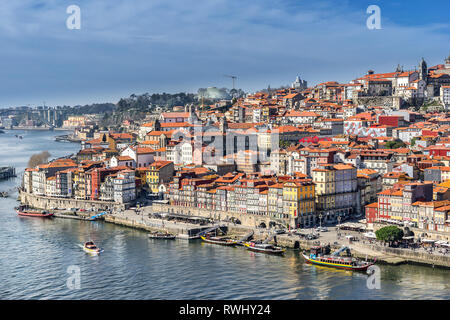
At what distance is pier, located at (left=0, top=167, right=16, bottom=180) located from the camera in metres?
63.7

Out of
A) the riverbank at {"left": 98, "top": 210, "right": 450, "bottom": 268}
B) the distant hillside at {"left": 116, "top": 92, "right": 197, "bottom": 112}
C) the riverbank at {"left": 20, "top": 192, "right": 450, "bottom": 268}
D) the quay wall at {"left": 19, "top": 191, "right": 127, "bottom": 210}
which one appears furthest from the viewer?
the distant hillside at {"left": 116, "top": 92, "right": 197, "bottom": 112}

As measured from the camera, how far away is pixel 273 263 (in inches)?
1046

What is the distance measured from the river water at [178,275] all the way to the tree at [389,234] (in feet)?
7.77

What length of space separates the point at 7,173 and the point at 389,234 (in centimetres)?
4812

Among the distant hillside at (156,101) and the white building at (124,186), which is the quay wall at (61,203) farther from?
the distant hillside at (156,101)

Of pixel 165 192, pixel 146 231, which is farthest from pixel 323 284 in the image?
pixel 165 192

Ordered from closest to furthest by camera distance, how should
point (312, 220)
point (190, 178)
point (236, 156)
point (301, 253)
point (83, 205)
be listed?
point (301, 253) → point (312, 220) → point (190, 178) → point (83, 205) → point (236, 156)

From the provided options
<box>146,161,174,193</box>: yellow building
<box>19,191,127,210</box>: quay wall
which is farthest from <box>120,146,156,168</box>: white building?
<box>19,191,127,210</box>: quay wall

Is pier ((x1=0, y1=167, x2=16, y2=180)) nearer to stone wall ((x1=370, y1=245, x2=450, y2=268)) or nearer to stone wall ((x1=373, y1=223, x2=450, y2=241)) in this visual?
stone wall ((x1=373, y1=223, x2=450, y2=241))

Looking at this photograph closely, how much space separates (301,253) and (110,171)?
2020 centimetres

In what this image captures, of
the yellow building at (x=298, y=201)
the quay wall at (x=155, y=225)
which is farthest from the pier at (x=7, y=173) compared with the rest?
the yellow building at (x=298, y=201)

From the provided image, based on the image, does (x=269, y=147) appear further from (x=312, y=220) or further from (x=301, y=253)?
(x=301, y=253)

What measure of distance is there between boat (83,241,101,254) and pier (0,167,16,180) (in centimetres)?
3774

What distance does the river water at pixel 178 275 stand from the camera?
21.8 metres
